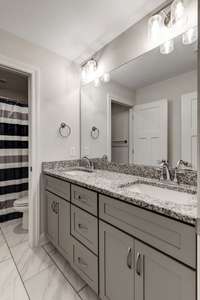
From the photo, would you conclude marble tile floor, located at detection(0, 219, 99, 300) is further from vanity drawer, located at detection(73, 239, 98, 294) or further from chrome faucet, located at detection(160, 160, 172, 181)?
chrome faucet, located at detection(160, 160, 172, 181)

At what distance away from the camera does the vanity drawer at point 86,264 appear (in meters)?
1.16

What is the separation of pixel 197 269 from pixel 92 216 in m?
0.69

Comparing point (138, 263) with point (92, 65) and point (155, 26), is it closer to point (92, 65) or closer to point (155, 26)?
point (155, 26)

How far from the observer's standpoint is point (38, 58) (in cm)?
189

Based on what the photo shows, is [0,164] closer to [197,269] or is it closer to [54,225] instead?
[54,225]

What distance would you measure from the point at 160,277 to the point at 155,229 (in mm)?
216

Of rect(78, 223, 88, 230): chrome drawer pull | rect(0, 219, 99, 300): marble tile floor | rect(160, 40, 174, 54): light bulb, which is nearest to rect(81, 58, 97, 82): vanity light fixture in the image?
rect(160, 40, 174, 54): light bulb

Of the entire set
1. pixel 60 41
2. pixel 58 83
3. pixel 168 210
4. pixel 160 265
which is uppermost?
pixel 60 41

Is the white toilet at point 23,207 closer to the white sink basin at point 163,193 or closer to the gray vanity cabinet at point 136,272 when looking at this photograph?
the gray vanity cabinet at point 136,272


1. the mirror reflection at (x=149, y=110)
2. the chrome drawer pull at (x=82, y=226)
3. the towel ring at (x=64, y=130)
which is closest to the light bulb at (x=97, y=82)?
the mirror reflection at (x=149, y=110)

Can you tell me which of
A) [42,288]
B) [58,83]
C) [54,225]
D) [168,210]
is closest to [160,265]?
[168,210]

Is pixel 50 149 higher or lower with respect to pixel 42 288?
higher

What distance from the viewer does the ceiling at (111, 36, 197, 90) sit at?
4.11ft

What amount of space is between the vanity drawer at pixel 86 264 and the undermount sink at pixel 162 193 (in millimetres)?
566
